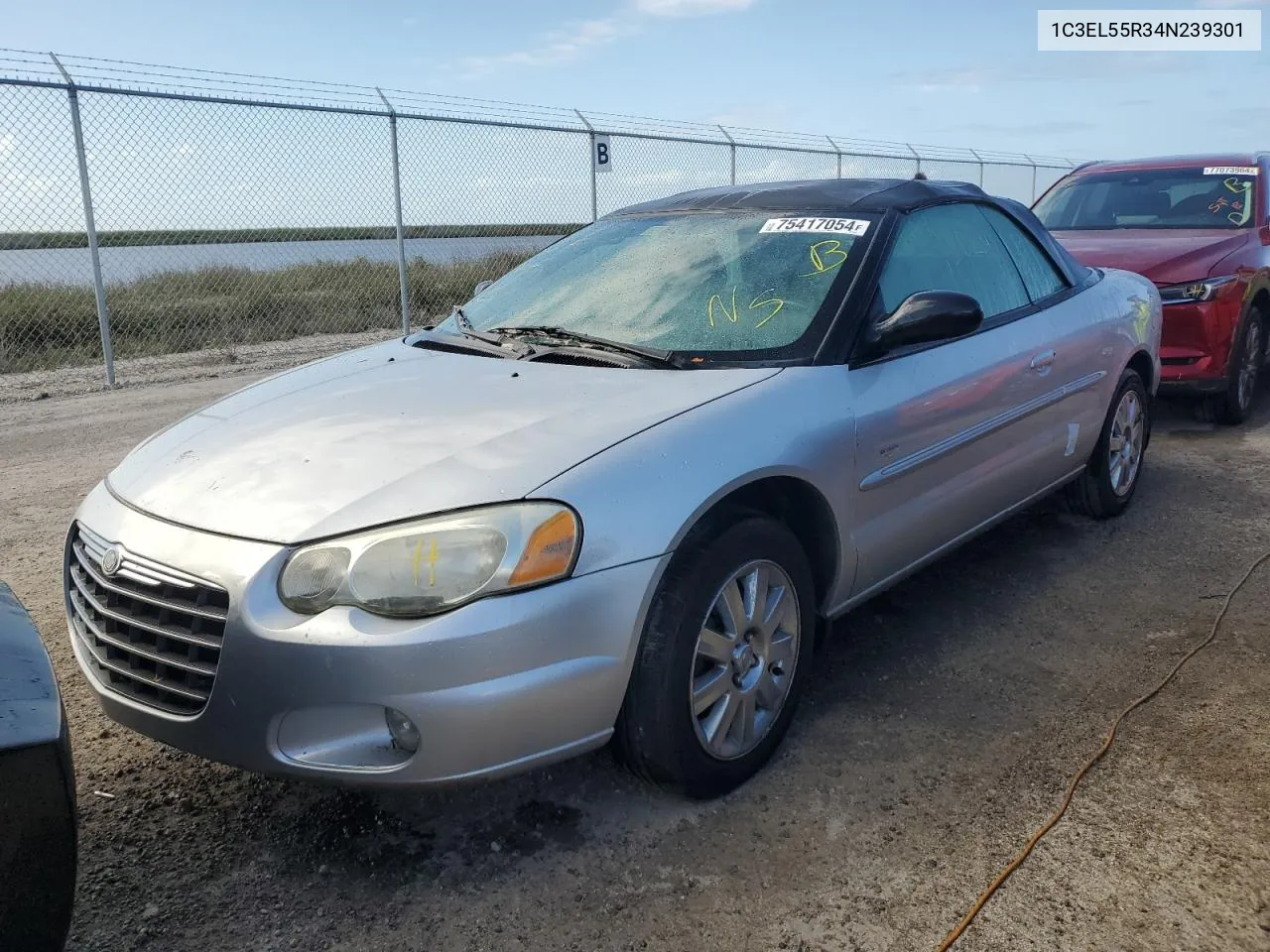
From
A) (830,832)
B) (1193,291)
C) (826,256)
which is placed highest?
(826,256)

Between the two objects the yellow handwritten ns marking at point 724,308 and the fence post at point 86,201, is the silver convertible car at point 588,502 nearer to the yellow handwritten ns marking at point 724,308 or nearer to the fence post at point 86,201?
the yellow handwritten ns marking at point 724,308

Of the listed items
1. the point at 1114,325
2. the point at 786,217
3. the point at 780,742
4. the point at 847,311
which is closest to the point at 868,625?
the point at 780,742

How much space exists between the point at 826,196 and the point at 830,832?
7.13 feet

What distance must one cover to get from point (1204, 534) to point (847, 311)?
2522mm

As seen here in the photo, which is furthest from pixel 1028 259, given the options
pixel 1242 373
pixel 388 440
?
pixel 1242 373

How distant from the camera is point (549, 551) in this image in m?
2.24

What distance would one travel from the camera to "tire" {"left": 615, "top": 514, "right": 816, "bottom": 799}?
243cm

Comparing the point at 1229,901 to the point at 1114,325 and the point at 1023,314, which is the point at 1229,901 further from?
the point at 1114,325

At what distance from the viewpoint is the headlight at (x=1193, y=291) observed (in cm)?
630

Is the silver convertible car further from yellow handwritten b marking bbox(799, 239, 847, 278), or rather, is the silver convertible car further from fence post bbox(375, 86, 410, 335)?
fence post bbox(375, 86, 410, 335)

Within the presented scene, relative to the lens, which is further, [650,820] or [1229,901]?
[650,820]

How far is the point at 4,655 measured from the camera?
172 centimetres

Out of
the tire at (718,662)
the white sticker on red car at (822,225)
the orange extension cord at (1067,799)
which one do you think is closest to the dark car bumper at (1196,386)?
the orange extension cord at (1067,799)

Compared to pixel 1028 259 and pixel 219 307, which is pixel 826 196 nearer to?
pixel 1028 259
